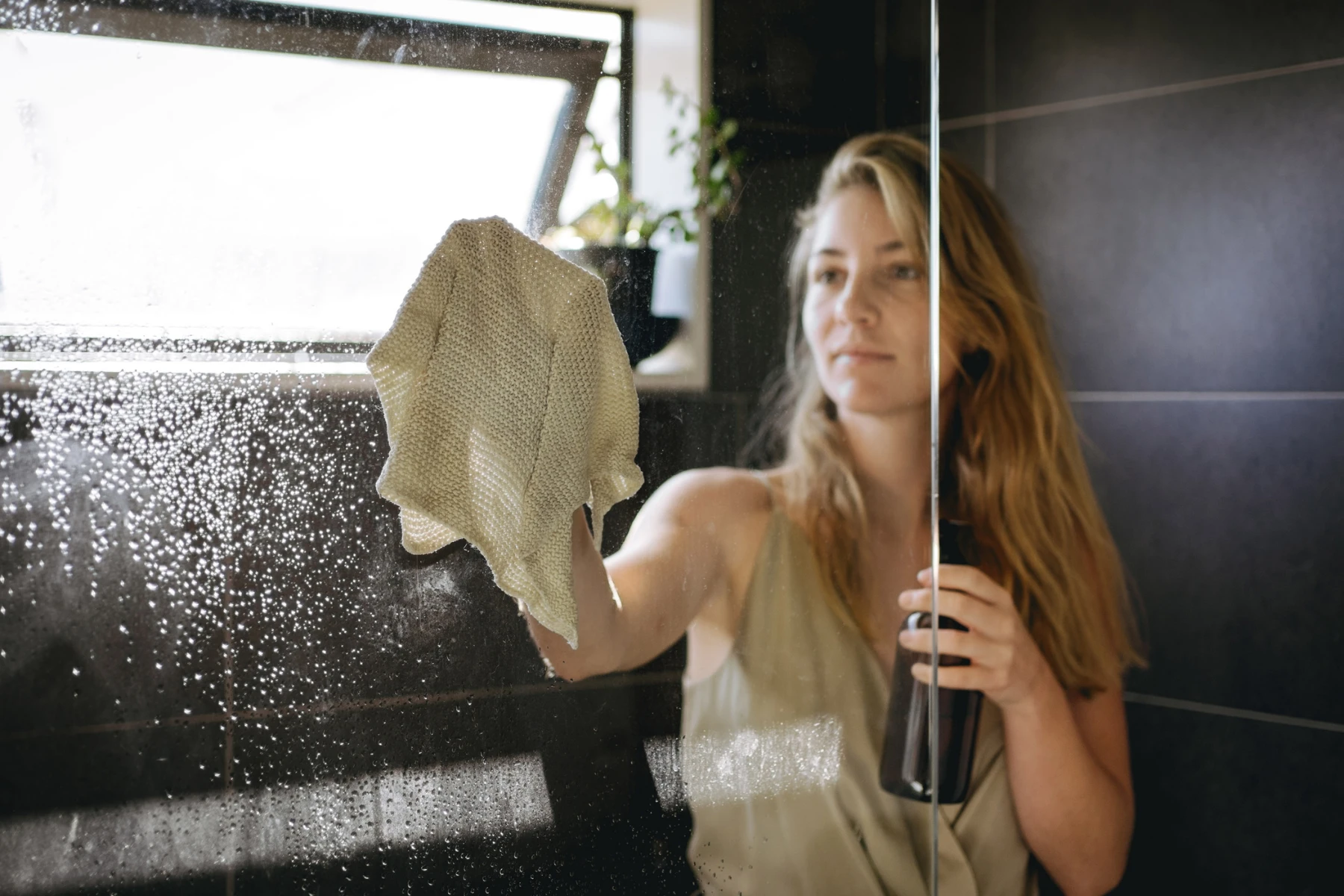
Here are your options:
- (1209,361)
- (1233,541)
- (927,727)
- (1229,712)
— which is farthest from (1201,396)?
(927,727)

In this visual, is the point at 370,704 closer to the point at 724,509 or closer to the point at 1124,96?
the point at 724,509

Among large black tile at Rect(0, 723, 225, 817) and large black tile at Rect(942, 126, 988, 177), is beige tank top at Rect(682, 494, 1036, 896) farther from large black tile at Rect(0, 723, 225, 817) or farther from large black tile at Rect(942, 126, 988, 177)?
large black tile at Rect(942, 126, 988, 177)

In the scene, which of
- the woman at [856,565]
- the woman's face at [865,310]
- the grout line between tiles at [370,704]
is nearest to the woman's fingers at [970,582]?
the woman at [856,565]

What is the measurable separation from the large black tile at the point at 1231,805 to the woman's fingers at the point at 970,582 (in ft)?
2.79

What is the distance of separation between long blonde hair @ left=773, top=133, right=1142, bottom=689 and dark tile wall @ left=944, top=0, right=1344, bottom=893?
46 cm

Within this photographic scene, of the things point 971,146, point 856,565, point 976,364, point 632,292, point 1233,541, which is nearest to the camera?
point 632,292

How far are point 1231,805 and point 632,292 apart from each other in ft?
4.17

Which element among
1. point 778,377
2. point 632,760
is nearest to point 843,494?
point 778,377

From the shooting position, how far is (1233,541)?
4.48 feet

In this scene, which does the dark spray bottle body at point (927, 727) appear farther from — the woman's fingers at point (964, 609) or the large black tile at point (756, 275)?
the large black tile at point (756, 275)

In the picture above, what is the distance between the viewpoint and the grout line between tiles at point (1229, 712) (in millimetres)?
1300

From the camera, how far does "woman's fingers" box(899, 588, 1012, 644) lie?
2.10ft

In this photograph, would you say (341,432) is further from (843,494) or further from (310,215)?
(843,494)

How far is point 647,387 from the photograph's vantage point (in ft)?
1.69
